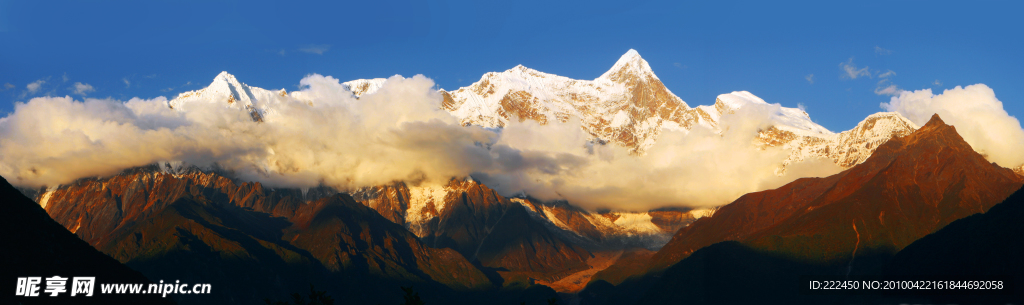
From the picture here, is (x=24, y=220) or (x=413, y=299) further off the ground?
(x=24, y=220)

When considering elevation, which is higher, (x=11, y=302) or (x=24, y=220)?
(x=24, y=220)

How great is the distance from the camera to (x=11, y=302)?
130 meters

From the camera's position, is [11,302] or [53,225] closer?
[11,302]

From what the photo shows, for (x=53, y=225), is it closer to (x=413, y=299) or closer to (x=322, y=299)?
(x=322, y=299)

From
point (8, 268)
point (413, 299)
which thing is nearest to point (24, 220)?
point (8, 268)

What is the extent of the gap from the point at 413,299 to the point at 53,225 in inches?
2953

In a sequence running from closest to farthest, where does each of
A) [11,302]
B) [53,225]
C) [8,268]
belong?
[11,302], [8,268], [53,225]

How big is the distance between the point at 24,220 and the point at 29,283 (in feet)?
66.8

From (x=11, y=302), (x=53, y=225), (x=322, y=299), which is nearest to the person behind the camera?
(x=11, y=302)

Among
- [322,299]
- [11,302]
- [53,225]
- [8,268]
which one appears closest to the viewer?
[11,302]

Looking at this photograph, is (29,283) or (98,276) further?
(98,276)

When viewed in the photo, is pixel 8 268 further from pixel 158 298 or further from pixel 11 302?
pixel 158 298

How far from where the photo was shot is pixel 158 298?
155 m

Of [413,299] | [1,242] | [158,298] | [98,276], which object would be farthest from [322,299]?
[1,242]
